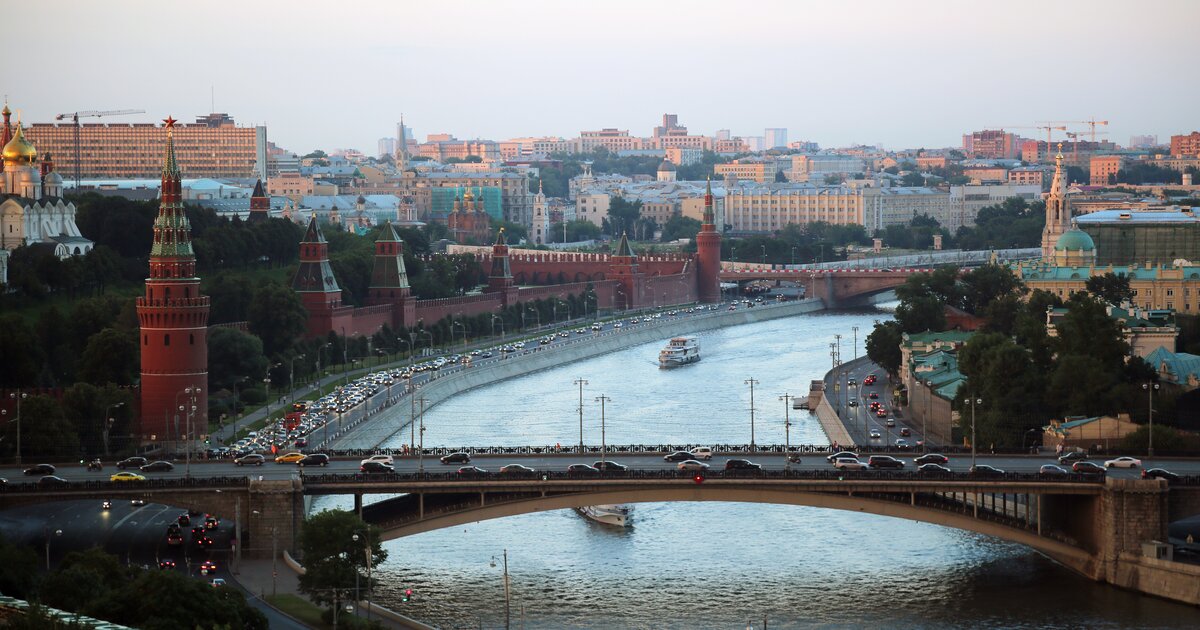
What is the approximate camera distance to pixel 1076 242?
2734 inches

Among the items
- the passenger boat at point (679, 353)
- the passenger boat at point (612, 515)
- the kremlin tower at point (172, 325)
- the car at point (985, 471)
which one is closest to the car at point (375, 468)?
the passenger boat at point (612, 515)

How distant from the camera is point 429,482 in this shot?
107 feet

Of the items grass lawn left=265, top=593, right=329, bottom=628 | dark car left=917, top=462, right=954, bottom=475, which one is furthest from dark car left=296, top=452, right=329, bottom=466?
dark car left=917, top=462, right=954, bottom=475

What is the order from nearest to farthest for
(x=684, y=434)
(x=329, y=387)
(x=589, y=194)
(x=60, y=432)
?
(x=60, y=432) < (x=684, y=434) < (x=329, y=387) < (x=589, y=194)

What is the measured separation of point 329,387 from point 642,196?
88.0 metres

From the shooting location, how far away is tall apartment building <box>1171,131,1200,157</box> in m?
171

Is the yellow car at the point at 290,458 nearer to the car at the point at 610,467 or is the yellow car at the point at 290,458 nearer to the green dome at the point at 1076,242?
the car at the point at 610,467

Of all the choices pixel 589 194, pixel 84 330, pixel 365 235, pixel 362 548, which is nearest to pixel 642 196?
pixel 589 194

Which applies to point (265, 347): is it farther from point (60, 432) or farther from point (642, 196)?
point (642, 196)

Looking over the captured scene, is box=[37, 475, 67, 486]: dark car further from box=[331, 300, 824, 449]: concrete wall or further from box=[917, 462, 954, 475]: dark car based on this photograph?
box=[917, 462, 954, 475]: dark car

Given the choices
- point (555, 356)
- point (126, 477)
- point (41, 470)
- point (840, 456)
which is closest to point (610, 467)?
point (840, 456)

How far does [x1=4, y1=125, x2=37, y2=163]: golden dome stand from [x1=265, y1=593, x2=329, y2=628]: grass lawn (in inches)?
1659

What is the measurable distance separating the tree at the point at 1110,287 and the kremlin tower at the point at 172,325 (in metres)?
23.1

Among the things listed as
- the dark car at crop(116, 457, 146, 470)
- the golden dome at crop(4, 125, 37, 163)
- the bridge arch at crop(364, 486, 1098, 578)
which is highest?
the golden dome at crop(4, 125, 37, 163)
